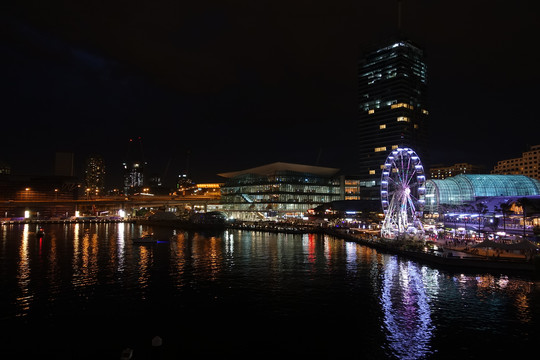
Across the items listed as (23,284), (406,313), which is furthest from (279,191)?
(406,313)

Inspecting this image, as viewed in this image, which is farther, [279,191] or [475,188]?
[279,191]

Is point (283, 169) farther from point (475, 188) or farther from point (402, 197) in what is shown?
point (402, 197)

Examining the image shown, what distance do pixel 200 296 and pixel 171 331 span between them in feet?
32.9

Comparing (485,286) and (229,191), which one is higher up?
(229,191)

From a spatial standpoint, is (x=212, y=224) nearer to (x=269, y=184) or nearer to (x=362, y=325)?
(x=269, y=184)

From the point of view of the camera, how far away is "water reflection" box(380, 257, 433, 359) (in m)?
26.1

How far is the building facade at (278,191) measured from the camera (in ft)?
580

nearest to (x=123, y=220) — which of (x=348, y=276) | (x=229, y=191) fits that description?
(x=229, y=191)

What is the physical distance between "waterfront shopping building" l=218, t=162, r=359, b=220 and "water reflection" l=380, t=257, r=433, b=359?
122240 millimetres

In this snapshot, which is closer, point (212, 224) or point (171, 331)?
point (171, 331)

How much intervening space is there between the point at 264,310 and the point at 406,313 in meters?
13.0

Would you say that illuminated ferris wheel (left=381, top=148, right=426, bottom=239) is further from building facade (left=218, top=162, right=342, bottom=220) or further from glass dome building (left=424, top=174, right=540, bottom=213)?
building facade (left=218, top=162, right=342, bottom=220)

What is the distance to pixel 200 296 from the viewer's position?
1527 inches

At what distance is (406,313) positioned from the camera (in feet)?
109
